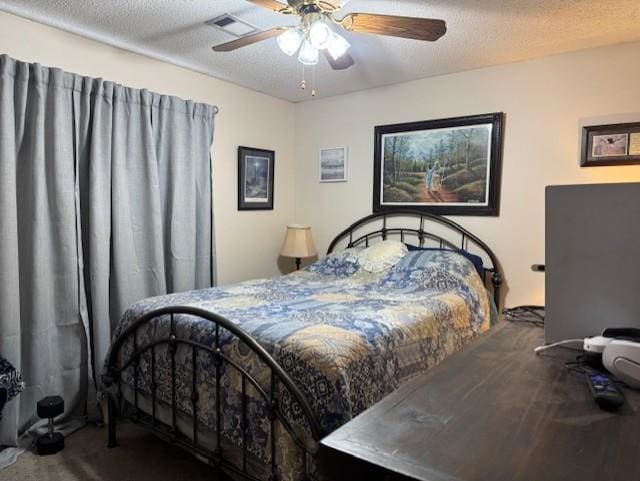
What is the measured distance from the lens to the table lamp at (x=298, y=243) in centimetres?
385

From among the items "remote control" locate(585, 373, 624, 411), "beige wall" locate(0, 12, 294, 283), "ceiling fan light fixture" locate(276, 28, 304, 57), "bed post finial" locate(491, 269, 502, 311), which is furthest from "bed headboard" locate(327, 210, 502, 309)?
"remote control" locate(585, 373, 624, 411)

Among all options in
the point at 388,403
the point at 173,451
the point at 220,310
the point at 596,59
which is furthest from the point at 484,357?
the point at 596,59

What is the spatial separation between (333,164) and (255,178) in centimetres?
75

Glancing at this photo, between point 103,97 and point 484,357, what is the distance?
8.90ft

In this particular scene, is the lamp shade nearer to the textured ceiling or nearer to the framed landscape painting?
the framed landscape painting

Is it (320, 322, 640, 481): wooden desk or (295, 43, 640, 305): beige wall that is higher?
(295, 43, 640, 305): beige wall

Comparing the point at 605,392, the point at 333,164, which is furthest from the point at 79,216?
the point at 605,392

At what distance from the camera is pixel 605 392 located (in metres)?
0.87

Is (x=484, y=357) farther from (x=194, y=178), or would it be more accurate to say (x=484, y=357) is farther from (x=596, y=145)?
(x=194, y=178)

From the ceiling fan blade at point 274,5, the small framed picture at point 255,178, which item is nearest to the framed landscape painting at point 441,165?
the small framed picture at point 255,178

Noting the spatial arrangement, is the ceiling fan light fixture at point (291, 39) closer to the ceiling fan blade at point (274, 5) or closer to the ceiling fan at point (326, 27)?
the ceiling fan at point (326, 27)

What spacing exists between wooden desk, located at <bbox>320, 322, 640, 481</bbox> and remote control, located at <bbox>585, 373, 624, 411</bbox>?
0.01m

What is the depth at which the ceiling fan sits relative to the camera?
6.19 ft

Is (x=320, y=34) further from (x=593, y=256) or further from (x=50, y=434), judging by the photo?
(x=50, y=434)
